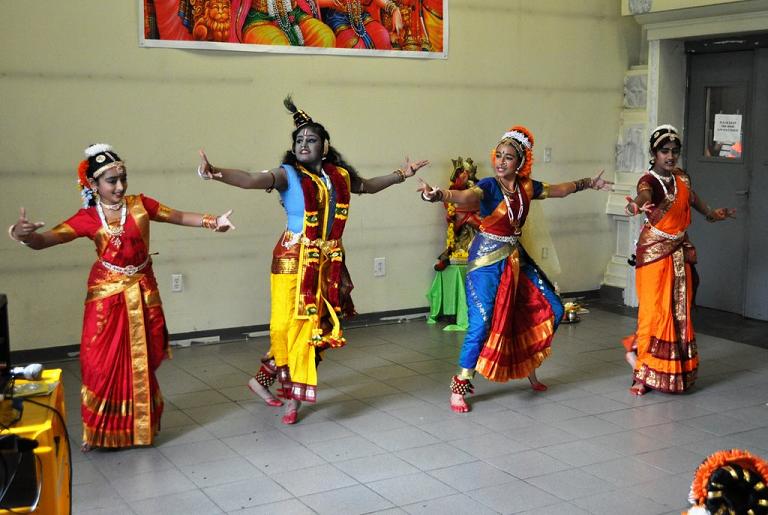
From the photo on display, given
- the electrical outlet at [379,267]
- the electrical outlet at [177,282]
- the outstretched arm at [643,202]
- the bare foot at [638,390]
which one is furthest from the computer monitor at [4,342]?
the electrical outlet at [379,267]

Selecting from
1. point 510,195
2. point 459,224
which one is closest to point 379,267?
point 459,224

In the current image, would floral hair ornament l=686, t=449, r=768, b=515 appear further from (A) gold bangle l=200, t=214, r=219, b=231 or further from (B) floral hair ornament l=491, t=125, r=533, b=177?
(B) floral hair ornament l=491, t=125, r=533, b=177

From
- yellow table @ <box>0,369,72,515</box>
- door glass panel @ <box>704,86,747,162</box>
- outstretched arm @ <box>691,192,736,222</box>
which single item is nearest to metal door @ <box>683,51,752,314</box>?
door glass panel @ <box>704,86,747,162</box>

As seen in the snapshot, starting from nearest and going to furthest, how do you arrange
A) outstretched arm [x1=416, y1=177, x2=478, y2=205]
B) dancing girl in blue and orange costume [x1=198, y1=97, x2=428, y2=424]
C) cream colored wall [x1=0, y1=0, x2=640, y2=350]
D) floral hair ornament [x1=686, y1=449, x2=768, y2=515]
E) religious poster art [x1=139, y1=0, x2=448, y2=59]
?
floral hair ornament [x1=686, y1=449, x2=768, y2=515] < outstretched arm [x1=416, y1=177, x2=478, y2=205] < dancing girl in blue and orange costume [x1=198, y1=97, x2=428, y2=424] < cream colored wall [x1=0, y1=0, x2=640, y2=350] < religious poster art [x1=139, y1=0, x2=448, y2=59]

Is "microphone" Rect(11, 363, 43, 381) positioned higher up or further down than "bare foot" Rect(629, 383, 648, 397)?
higher up

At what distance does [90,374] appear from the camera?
14.9 ft

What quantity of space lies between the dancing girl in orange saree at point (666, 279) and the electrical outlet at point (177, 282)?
10.2ft

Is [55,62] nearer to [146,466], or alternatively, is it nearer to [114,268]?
[114,268]

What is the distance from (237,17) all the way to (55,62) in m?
1.27

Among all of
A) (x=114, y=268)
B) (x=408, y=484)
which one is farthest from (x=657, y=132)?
(x=114, y=268)

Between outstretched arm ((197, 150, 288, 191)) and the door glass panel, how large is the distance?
14.7 feet

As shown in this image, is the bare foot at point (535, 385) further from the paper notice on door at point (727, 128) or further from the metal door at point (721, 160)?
the paper notice on door at point (727, 128)

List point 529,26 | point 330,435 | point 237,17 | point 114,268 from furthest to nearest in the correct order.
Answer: point 529,26 < point 237,17 < point 330,435 < point 114,268

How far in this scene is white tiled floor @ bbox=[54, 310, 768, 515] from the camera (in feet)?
13.1
